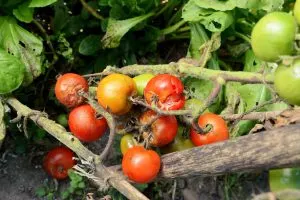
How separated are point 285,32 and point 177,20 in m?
1.05

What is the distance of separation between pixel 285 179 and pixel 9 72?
945mm

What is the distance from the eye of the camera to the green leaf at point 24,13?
77.7 inches

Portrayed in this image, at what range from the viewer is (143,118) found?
1.67m

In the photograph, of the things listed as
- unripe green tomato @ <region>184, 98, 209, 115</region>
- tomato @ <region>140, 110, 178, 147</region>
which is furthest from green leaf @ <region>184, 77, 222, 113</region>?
tomato @ <region>140, 110, 178, 147</region>

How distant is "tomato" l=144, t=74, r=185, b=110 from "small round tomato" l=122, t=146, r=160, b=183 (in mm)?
141

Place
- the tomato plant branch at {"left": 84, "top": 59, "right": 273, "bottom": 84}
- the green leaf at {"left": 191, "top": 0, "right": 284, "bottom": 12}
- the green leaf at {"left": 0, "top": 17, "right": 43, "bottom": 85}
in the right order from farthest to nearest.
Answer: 1. the green leaf at {"left": 0, "top": 17, "right": 43, "bottom": 85}
2. the green leaf at {"left": 191, "top": 0, "right": 284, "bottom": 12}
3. the tomato plant branch at {"left": 84, "top": 59, "right": 273, "bottom": 84}

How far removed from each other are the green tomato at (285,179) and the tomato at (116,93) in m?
0.48

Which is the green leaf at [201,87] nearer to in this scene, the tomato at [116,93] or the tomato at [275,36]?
the tomato at [116,93]

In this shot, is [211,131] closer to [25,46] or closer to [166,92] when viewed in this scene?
[166,92]

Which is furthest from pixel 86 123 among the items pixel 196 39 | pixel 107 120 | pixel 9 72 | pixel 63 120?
pixel 196 39

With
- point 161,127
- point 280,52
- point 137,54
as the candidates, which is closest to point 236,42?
point 137,54

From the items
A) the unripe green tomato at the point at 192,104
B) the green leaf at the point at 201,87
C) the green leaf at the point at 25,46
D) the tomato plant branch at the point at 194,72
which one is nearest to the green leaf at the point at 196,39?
the green leaf at the point at 201,87

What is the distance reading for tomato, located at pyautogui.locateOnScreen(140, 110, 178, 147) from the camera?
5.34 ft

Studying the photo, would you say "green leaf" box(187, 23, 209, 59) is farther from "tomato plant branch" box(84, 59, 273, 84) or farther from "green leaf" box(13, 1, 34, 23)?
"green leaf" box(13, 1, 34, 23)
